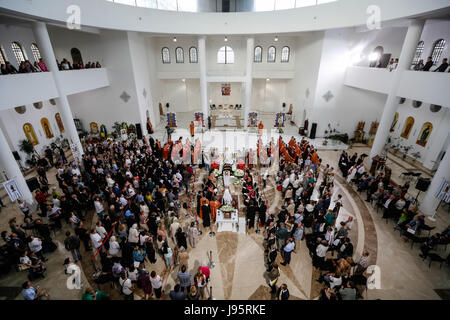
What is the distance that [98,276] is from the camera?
22.5 ft

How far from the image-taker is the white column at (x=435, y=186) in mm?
9156

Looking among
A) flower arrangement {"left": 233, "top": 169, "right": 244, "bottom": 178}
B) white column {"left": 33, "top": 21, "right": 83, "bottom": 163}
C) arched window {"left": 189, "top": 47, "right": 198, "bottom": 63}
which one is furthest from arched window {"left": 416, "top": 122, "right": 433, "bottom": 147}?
white column {"left": 33, "top": 21, "right": 83, "bottom": 163}

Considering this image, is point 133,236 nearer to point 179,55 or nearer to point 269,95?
point 179,55

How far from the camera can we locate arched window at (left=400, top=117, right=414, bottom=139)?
15.1 m

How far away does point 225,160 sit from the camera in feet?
46.5

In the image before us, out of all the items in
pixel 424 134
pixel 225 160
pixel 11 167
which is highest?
pixel 11 167

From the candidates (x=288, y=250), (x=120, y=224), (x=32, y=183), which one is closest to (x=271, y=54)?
(x=288, y=250)

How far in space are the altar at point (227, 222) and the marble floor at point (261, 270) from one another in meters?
0.25

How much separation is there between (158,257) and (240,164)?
22.2ft

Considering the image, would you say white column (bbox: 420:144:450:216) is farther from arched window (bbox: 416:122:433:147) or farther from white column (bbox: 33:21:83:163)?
white column (bbox: 33:21:83:163)

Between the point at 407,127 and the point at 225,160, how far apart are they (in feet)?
42.5

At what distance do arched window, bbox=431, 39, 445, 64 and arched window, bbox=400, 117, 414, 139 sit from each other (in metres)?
3.71

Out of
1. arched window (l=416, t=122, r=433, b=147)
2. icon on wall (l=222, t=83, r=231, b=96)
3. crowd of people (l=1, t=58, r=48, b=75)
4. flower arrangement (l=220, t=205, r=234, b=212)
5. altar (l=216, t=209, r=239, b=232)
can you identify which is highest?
crowd of people (l=1, t=58, r=48, b=75)

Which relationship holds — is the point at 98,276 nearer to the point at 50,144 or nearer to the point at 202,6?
the point at 50,144
